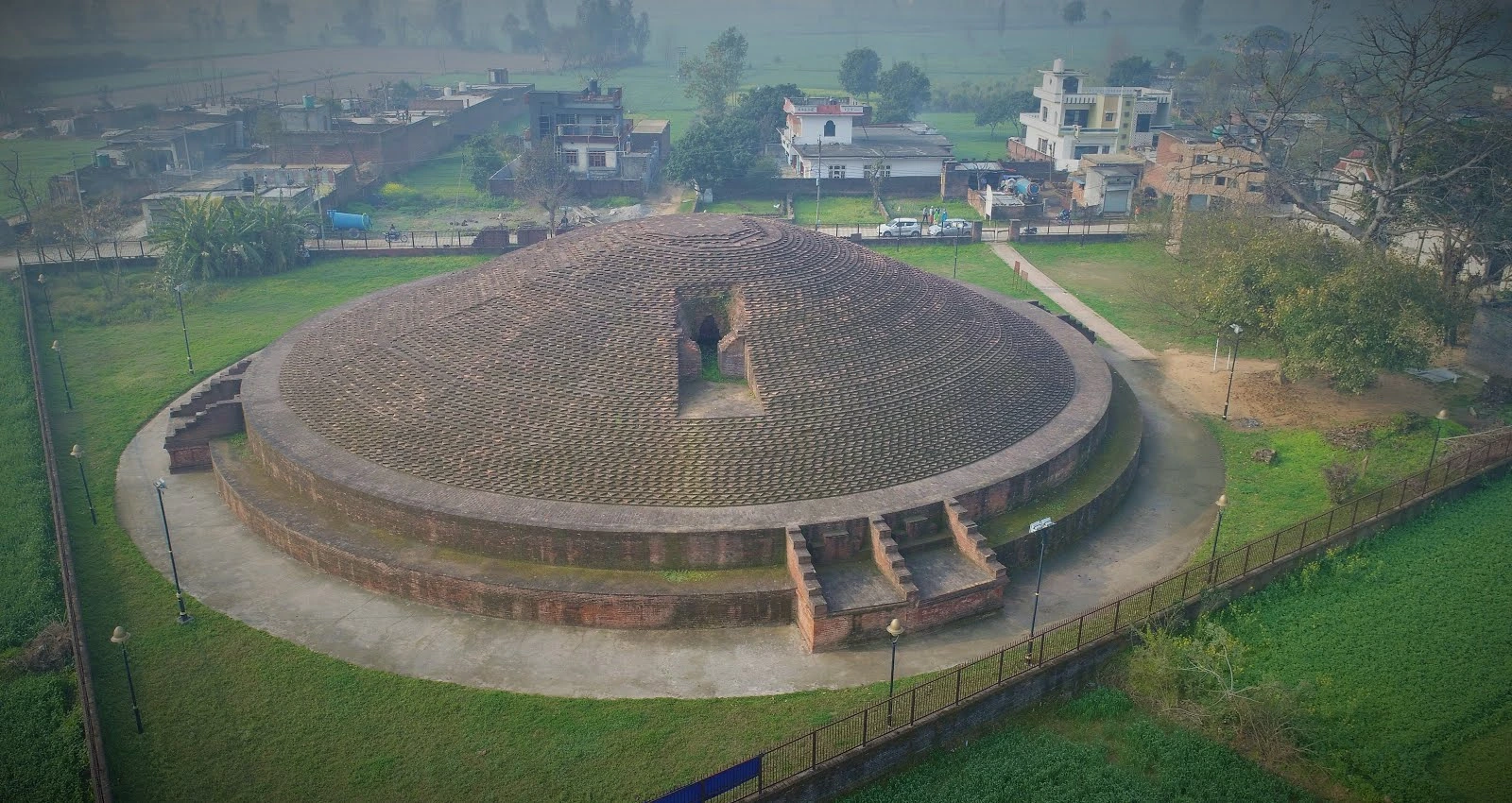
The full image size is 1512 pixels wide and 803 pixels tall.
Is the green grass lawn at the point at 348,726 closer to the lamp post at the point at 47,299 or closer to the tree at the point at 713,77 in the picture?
the lamp post at the point at 47,299

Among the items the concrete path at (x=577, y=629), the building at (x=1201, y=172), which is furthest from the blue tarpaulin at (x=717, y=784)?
the building at (x=1201, y=172)

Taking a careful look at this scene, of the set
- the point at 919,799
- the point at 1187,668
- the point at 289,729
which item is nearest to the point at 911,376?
the point at 1187,668

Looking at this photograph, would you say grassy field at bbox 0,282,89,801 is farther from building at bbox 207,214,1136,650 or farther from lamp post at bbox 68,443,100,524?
building at bbox 207,214,1136,650

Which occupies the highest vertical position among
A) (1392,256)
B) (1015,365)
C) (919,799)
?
(1392,256)

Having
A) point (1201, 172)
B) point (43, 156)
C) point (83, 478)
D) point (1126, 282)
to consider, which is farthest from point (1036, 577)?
point (43, 156)

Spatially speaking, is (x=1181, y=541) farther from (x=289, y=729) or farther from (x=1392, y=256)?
(x=289, y=729)

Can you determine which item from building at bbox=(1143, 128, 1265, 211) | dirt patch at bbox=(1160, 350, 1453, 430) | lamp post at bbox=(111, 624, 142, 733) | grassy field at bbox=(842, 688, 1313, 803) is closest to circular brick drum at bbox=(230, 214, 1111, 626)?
lamp post at bbox=(111, 624, 142, 733)

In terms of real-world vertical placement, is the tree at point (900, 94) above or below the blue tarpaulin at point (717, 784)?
above
